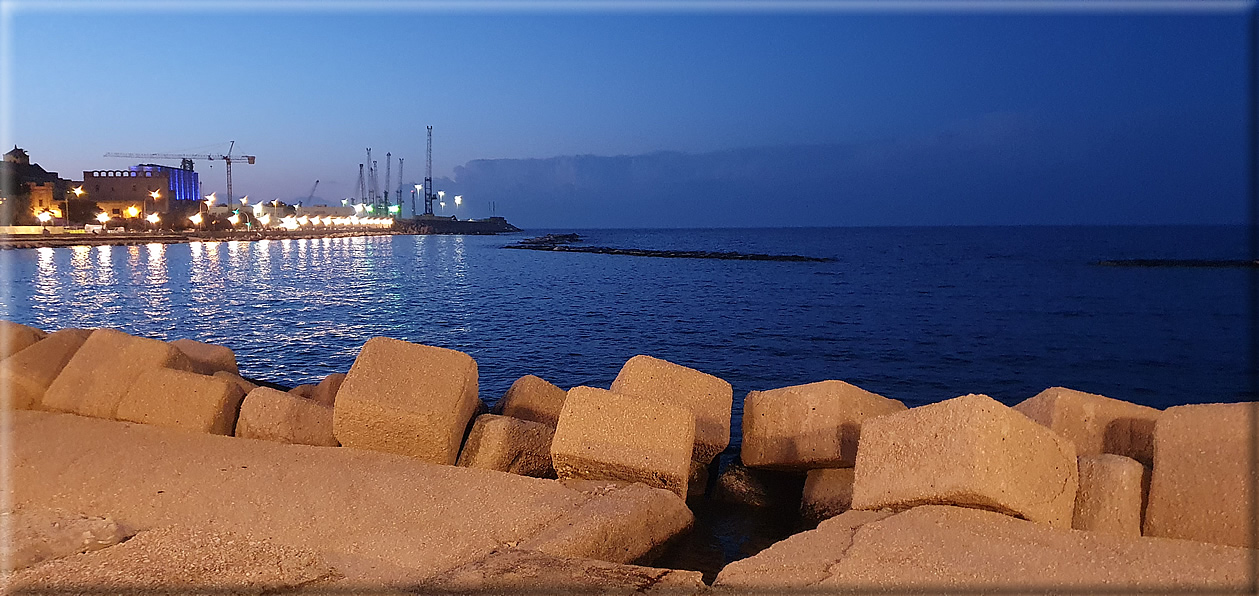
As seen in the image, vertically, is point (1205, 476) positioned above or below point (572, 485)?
above

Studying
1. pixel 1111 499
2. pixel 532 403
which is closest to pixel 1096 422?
pixel 1111 499

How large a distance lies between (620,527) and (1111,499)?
8.87ft

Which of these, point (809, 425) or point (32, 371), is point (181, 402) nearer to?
point (32, 371)

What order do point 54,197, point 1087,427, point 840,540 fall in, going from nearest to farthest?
point 840,540
point 1087,427
point 54,197

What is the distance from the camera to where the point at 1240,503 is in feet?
13.3

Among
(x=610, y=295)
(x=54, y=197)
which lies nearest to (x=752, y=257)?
(x=610, y=295)

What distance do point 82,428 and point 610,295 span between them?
82.3 ft

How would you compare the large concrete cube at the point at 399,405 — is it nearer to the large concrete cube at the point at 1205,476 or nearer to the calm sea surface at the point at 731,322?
the calm sea surface at the point at 731,322

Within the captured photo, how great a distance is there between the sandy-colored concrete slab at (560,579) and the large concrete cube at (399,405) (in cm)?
183

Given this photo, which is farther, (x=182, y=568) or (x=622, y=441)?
(x=622, y=441)

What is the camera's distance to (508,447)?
6.06 meters

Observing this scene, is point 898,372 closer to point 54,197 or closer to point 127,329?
point 127,329

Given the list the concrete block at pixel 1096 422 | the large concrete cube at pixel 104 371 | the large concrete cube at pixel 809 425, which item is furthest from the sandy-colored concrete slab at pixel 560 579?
the large concrete cube at pixel 104 371

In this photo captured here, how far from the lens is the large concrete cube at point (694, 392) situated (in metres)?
6.32
